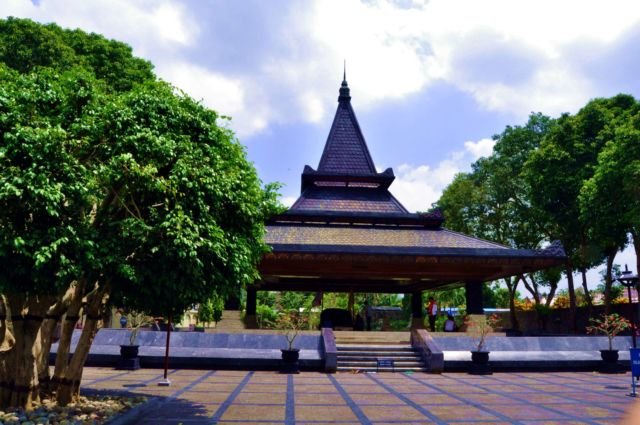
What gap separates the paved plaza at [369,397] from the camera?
9086mm

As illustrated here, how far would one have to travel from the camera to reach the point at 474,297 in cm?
2406

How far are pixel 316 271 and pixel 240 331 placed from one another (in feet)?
16.1

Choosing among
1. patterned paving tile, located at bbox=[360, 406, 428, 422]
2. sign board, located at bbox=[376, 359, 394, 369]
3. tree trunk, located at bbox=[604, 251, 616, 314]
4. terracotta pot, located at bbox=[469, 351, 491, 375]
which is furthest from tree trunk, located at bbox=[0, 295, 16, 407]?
tree trunk, located at bbox=[604, 251, 616, 314]

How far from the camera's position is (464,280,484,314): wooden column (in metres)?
23.3

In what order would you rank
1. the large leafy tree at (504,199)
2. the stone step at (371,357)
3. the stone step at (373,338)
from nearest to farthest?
the stone step at (371,357) → the stone step at (373,338) → the large leafy tree at (504,199)

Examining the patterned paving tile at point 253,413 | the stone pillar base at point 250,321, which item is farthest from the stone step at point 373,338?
the patterned paving tile at point 253,413

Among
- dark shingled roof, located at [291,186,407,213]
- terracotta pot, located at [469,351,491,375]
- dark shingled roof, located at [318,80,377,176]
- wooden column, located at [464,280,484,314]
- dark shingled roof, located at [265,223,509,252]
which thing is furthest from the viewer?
Result: dark shingled roof, located at [318,80,377,176]

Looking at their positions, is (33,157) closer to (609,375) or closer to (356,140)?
(609,375)

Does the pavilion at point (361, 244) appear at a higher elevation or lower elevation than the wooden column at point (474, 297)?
higher

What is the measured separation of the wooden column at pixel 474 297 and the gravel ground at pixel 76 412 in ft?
57.8

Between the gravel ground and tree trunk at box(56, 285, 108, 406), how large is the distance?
0.63 ft

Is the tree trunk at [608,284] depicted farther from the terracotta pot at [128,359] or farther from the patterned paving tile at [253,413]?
the terracotta pot at [128,359]

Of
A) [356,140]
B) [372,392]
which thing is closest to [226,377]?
[372,392]

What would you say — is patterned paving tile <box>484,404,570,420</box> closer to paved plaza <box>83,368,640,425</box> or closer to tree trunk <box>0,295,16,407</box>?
paved plaza <box>83,368,640,425</box>
